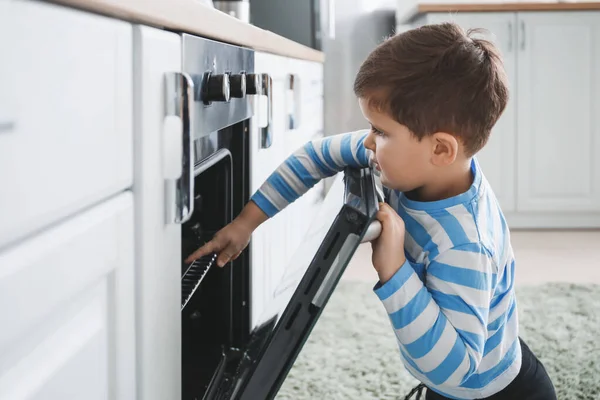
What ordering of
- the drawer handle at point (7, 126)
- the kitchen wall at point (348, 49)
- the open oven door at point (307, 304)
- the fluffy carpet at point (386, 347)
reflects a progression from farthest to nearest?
the kitchen wall at point (348, 49) → the fluffy carpet at point (386, 347) → the open oven door at point (307, 304) → the drawer handle at point (7, 126)

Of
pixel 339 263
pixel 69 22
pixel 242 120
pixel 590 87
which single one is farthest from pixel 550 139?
pixel 69 22

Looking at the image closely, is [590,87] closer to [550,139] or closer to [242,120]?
[550,139]

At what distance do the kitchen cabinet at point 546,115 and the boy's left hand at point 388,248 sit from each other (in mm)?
2552

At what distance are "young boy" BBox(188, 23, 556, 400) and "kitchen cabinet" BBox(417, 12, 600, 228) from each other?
7.73 ft

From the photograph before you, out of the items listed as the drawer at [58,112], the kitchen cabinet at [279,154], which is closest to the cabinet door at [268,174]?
the kitchen cabinet at [279,154]

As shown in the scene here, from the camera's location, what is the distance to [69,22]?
561mm

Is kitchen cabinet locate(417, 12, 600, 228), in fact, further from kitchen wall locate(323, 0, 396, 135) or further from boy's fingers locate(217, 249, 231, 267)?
boy's fingers locate(217, 249, 231, 267)

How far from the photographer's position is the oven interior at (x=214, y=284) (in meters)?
1.10

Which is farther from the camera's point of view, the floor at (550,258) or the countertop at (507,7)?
the countertop at (507,7)

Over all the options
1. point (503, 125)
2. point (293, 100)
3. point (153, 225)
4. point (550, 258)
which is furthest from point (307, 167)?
point (503, 125)

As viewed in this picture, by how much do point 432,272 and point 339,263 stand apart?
0.23 m

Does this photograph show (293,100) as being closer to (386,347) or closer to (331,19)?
(386,347)

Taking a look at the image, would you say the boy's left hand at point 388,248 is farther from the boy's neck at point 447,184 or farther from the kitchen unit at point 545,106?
the kitchen unit at point 545,106

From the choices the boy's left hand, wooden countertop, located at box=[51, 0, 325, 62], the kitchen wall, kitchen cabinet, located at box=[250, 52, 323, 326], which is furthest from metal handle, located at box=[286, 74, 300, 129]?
the kitchen wall
